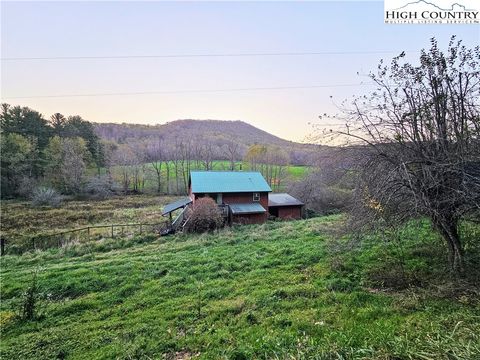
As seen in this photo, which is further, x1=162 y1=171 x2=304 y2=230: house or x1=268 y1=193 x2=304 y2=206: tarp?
x1=268 y1=193 x2=304 y2=206: tarp

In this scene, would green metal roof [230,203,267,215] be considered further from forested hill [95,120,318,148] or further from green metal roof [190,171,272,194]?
forested hill [95,120,318,148]


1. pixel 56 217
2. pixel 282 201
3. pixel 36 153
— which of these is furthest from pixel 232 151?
pixel 56 217

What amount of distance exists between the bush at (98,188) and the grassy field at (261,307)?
34652 millimetres

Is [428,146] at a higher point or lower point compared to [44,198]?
higher

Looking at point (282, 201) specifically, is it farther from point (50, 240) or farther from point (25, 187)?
point (25, 187)

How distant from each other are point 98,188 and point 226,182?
94.7ft

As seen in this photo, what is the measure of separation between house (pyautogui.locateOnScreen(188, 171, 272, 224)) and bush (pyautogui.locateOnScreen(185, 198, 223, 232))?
8.03 ft

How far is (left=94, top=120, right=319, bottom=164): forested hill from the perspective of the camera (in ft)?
208

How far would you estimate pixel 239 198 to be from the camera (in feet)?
75.2

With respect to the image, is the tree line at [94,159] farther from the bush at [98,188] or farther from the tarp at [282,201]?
the tarp at [282,201]

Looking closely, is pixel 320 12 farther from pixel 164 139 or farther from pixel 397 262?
pixel 164 139

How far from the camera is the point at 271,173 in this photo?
150 feet

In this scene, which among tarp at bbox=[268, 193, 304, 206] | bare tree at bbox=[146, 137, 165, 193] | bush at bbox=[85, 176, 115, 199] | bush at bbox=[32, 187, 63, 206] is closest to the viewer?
tarp at bbox=[268, 193, 304, 206]

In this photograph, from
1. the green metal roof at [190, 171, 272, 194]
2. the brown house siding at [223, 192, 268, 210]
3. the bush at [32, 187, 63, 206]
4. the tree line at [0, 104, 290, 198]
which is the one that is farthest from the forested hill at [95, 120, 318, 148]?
the brown house siding at [223, 192, 268, 210]
